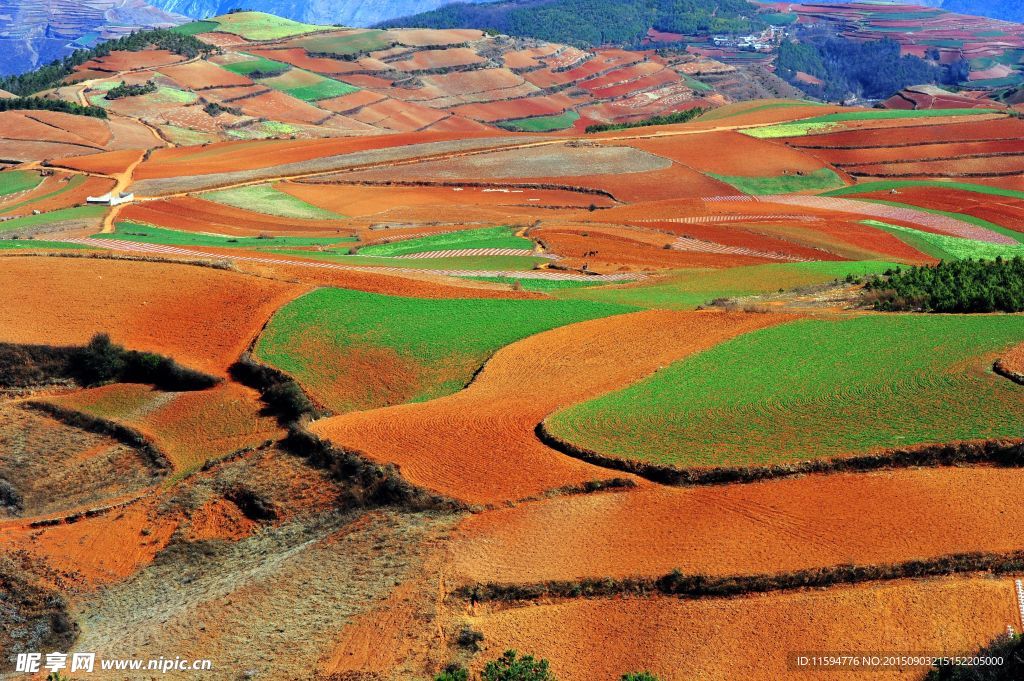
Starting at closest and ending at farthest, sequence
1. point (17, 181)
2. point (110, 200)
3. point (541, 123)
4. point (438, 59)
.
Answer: point (110, 200), point (17, 181), point (541, 123), point (438, 59)

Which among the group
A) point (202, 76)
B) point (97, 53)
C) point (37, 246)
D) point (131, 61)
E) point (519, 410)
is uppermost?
point (97, 53)

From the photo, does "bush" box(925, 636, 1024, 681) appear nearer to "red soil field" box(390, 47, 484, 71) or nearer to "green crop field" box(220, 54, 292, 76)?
"green crop field" box(220, 54, 292, 76)

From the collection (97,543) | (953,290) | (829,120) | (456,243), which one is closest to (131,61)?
(829,120)

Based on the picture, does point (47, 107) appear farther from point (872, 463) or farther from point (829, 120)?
point (872, 463)

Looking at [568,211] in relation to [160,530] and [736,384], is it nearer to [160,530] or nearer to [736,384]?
[736,384]

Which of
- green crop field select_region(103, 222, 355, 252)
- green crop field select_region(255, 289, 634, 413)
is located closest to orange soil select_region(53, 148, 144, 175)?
green crop field select_region(103, 222, 355, 252)

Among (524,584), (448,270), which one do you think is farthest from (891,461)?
(448,270)
